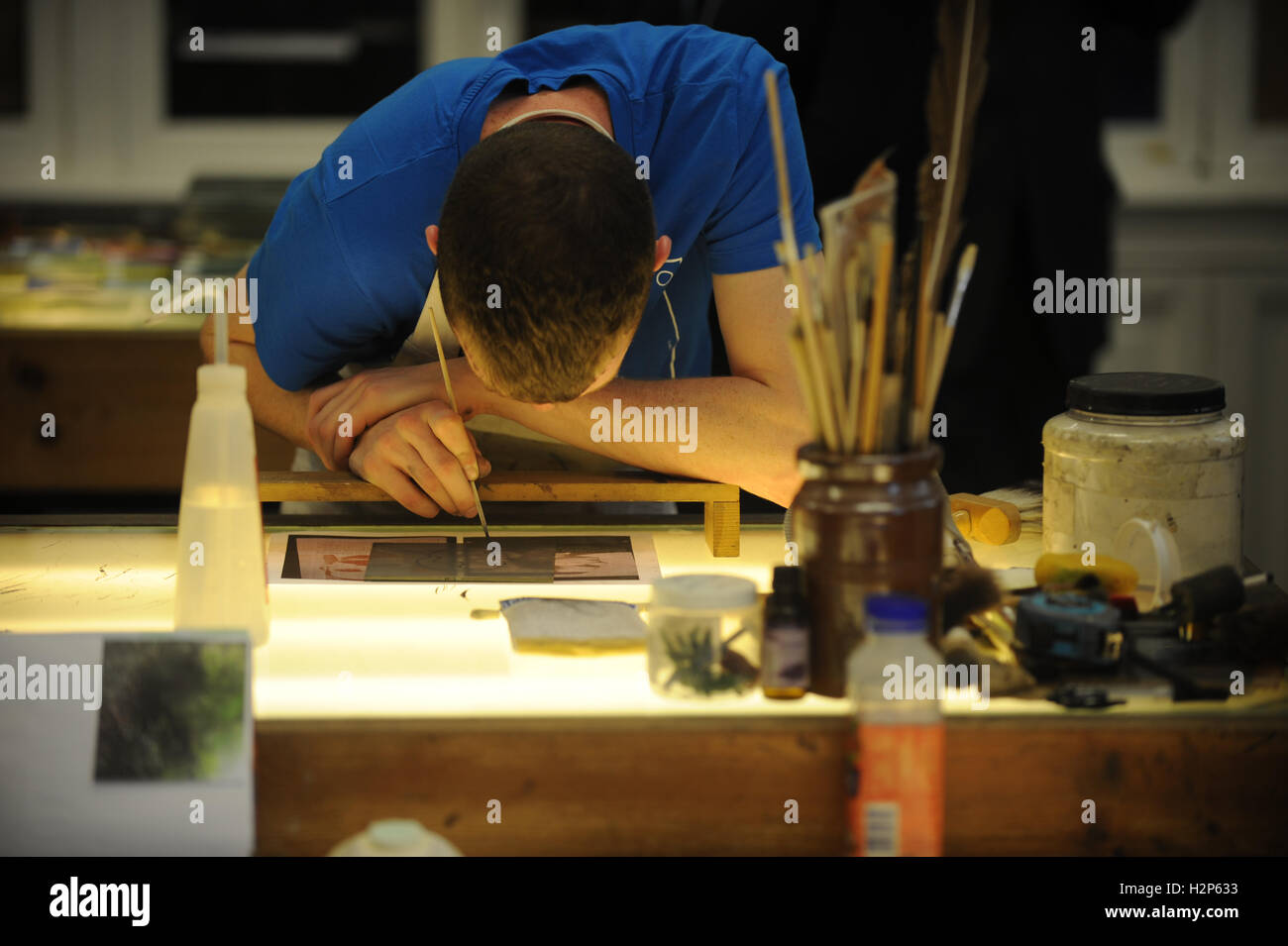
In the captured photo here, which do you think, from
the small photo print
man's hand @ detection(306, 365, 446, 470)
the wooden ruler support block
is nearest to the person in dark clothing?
the wooden ruler support block

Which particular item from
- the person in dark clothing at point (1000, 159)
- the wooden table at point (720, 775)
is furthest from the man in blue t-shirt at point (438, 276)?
the person in dark clothing at point (1000, 159)

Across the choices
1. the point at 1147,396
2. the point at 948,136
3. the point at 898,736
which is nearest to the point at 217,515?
the point at 898,736

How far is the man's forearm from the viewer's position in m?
1.64

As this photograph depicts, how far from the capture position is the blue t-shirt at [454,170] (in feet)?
5.33

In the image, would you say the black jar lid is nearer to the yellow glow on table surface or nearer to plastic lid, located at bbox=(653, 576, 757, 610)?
the yellow glow on table surface

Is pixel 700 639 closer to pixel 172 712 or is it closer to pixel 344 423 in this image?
pixel 172 712

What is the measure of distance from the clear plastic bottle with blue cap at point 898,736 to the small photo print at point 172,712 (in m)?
0.46

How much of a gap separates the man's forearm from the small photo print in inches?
→ 26.0

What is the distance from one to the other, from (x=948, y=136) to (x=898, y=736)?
506 mm

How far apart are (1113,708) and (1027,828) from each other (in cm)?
11

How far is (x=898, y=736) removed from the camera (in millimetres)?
1014

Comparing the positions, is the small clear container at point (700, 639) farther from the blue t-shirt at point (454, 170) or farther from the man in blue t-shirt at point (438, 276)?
the blue t-shirt at point (454, 170)
